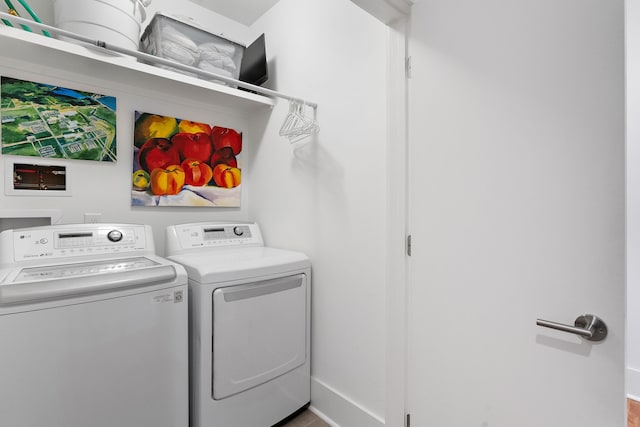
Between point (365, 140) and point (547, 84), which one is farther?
point (365, 140)

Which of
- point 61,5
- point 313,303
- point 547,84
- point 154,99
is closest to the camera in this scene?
point 547,84

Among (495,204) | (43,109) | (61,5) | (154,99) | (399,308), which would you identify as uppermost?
(61,5)

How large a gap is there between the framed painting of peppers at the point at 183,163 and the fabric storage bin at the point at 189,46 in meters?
0.46

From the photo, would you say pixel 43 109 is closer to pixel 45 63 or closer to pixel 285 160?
pixel 45 63

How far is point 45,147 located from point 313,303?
1.85 metres

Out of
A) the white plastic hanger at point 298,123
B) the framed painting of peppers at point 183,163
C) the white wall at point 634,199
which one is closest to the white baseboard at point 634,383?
the white wall at point 634,199

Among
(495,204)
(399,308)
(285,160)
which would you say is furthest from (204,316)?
(495,204)

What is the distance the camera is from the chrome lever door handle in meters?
0.83

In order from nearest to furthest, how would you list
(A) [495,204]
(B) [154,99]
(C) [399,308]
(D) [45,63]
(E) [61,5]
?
1. (A) [495,204]
2. (C) [399,308]
3. (E) [61,5]
4. (D) [45,63]
5. (B) [154,99]

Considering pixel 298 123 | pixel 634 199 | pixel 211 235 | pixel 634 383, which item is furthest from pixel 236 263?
pixel 634 383

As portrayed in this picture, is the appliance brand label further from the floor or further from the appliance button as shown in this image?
the floor

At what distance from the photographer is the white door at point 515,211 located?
0.84 meters

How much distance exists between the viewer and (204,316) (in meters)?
1.41

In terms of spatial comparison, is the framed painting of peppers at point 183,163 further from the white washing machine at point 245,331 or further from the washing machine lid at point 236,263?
the washing machine lid at point 236,263
